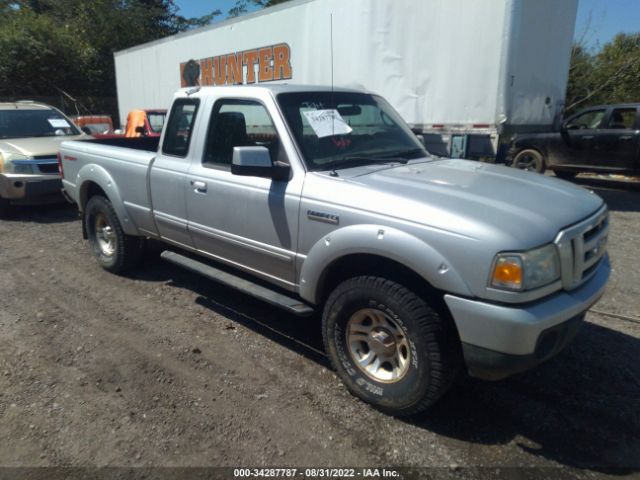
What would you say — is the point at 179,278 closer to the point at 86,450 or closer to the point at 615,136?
the point at 86,450

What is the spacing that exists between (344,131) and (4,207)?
689 cm

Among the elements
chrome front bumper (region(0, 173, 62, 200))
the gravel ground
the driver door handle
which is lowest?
the gravel ground

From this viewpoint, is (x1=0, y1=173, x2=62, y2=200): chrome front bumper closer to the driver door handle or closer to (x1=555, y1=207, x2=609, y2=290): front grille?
the driver door handle

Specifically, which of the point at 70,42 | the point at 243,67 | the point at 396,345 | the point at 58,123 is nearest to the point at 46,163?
the point at 58,123

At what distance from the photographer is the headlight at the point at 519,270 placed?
227cm

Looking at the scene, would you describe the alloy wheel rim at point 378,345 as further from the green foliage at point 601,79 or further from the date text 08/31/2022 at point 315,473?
the green foliage at point 601,79

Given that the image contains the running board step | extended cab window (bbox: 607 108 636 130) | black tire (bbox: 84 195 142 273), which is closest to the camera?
Result: the running board step

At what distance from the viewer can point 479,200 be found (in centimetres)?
265

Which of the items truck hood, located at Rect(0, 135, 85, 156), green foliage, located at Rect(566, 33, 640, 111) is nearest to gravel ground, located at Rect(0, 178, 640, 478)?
truck hood, located at Rect(0, 135, 85, 156)

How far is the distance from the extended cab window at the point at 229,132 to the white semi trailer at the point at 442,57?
3068 millimetres

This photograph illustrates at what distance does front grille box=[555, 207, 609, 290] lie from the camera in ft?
8.08

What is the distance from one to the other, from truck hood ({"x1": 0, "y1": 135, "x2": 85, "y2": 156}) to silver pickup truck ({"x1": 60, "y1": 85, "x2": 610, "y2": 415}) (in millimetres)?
4165

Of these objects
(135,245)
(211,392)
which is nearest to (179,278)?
(135,245)

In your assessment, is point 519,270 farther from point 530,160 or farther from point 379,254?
point 530,160
